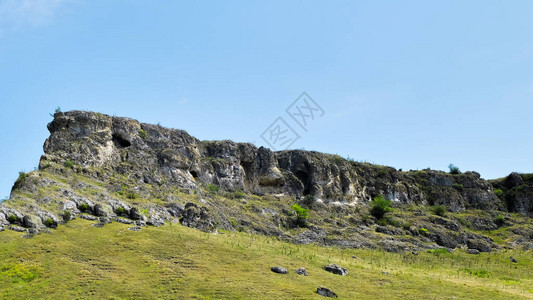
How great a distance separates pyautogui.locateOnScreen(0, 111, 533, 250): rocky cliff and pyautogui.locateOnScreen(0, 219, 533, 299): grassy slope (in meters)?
5.28

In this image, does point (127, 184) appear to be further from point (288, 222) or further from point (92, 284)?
point (92, 284)

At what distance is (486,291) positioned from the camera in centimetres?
3831

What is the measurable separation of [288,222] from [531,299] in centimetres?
A: 4368

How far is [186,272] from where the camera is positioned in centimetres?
3775

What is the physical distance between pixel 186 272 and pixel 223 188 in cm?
4733

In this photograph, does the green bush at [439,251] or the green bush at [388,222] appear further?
the green bush at [388,222]

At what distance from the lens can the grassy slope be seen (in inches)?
1321

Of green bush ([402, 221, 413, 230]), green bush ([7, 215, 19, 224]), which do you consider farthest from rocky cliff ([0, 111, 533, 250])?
green bush ([402, 221, 413, 230])

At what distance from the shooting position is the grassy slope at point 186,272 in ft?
110

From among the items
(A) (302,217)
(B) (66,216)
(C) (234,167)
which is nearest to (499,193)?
(A) (302,217)

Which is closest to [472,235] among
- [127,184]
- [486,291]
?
[486,291]

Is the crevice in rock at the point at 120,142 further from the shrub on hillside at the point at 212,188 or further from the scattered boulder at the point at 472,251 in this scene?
the scattered boulder at the point at 472,251

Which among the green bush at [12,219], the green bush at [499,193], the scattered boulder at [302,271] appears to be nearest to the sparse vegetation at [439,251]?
the scattered boulder at [302,271]

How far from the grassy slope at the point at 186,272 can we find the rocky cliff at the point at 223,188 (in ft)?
17.3
